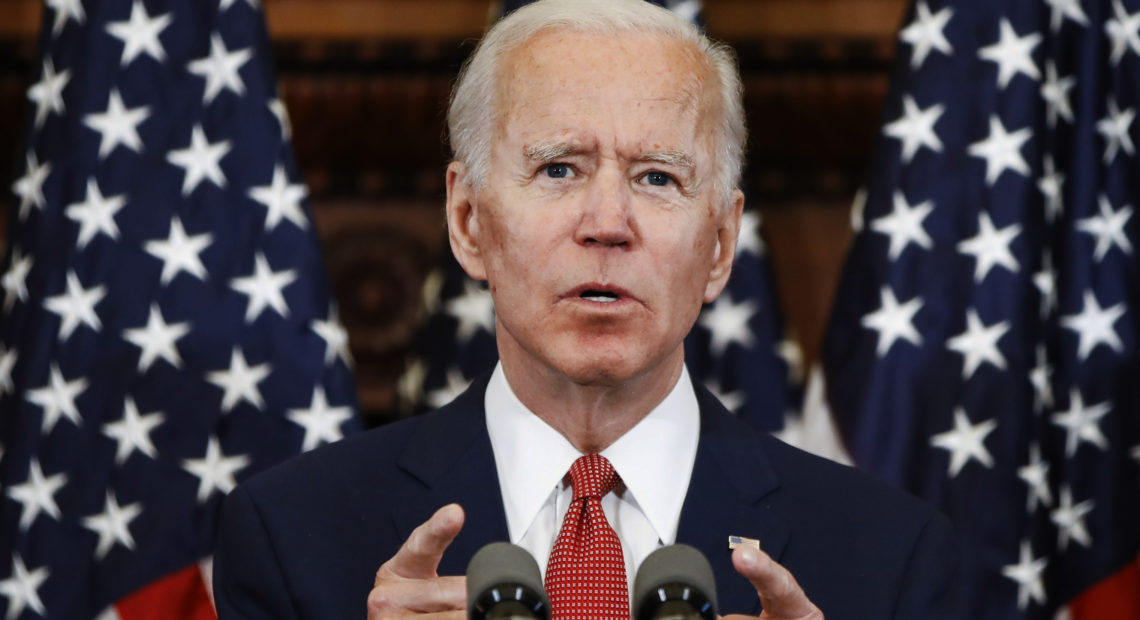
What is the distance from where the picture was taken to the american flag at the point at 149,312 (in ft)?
9.82

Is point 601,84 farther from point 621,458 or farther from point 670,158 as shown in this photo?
point 621,458

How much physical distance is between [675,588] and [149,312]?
6.96 feet

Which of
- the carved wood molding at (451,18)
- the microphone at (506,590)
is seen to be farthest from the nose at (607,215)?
the carved wood molding at (451,18)

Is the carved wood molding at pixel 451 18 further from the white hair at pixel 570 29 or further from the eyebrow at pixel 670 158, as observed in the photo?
the eyebrow at pixel 670 158

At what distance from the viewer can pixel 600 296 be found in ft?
6.43

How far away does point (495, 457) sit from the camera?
6.93 feet

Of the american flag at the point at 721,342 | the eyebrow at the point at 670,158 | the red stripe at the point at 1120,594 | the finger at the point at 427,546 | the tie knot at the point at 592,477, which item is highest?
the eyebrow at the point at 670,158

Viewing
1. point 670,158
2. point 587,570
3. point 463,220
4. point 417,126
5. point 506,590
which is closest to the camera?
point 506,590

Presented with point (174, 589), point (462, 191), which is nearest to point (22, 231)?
point (174, 589)

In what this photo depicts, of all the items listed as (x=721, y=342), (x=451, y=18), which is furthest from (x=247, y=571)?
(x=451, y=18)

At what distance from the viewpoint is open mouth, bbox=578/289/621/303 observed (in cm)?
195

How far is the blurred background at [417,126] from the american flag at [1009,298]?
80 centimetres

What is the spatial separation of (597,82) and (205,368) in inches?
56.7

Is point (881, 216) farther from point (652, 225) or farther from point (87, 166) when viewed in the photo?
point (87, 166)
